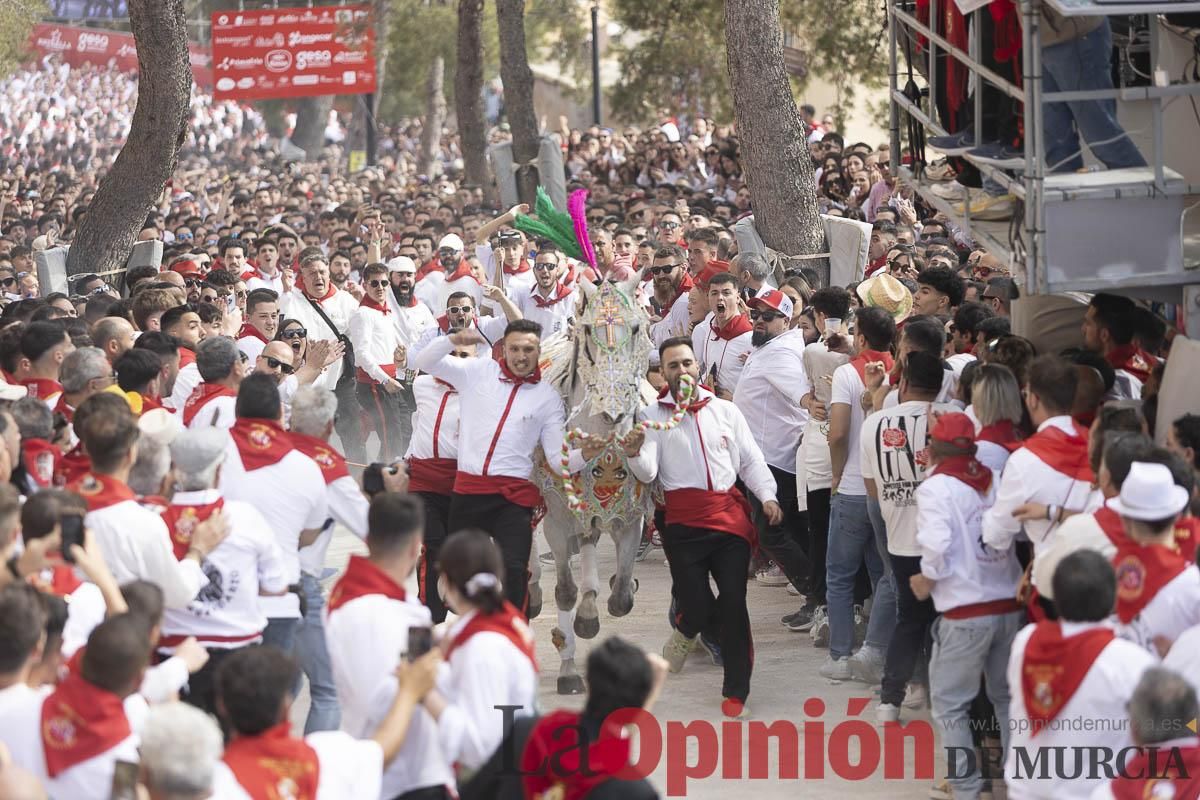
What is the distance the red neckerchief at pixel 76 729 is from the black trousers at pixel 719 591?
4.05 m

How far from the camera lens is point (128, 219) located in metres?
16.0

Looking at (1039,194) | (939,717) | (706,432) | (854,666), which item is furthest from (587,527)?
(1039,194)

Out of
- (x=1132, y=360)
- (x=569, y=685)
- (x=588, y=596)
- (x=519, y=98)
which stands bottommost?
(x=569, y=685)

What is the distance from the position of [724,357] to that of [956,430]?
381 centimetres

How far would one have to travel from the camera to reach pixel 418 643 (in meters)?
4.99

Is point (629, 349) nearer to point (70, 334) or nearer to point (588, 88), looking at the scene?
point (70, 334)

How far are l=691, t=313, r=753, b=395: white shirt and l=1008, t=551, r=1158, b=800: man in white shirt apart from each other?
→ 5.14 meters

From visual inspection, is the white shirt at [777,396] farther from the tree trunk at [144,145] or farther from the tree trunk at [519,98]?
the tree trunk at [519,98]

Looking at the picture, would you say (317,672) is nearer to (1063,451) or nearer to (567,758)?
(567,758)

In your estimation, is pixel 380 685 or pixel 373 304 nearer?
pixel 380 685

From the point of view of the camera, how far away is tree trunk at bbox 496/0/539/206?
2356cm

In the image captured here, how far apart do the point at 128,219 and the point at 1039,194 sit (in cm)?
1123

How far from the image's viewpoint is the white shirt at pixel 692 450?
8.30 meters

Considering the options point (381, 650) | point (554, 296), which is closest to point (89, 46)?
point (554, 296)
